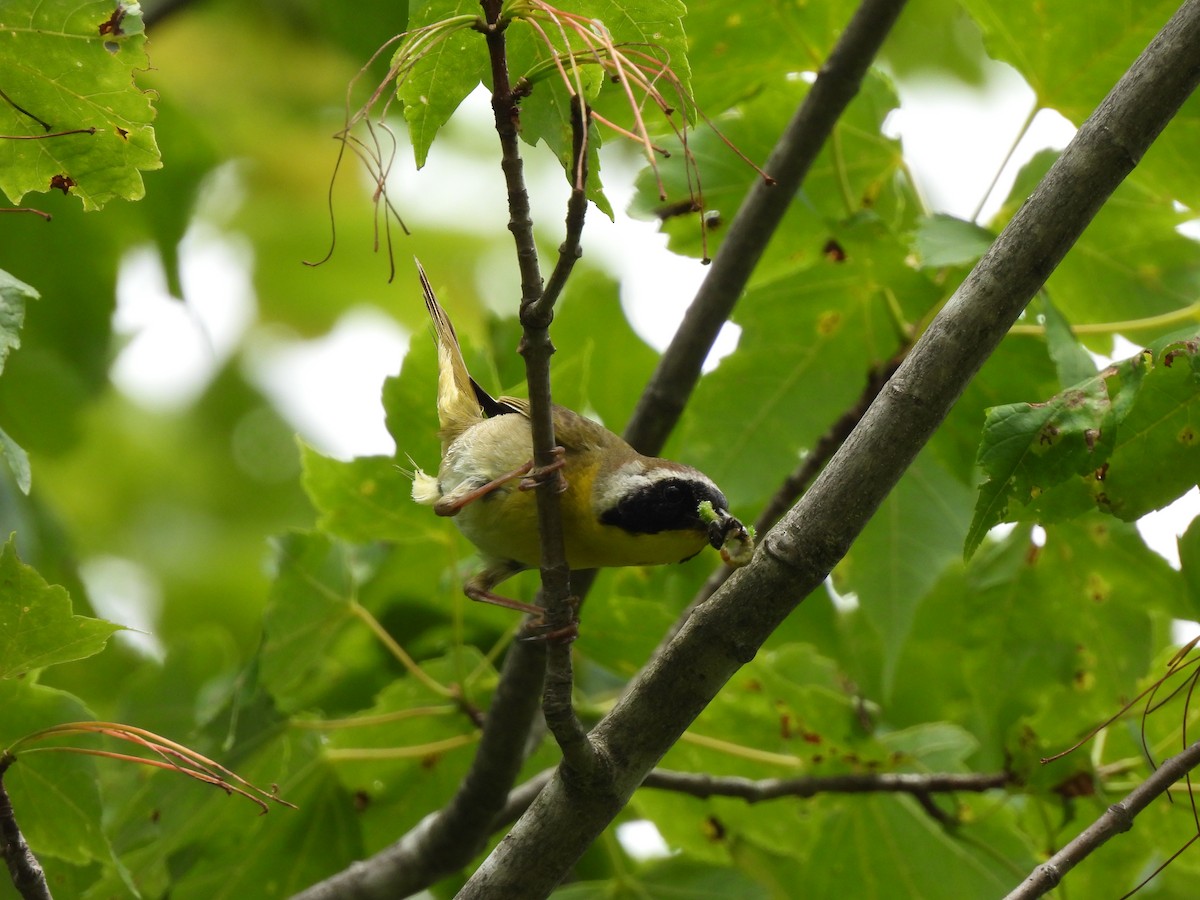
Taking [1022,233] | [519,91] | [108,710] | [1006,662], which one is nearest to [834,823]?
[1006,662]

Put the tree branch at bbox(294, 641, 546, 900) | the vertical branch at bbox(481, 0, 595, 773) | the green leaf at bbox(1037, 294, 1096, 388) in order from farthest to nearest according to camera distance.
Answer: the tree branch at bbox(294, 641, 546, 900)
the green leaf at bbox(1037, 294, 1096, 388)
the vertical branch at bbox(481, 0, 595, 773)

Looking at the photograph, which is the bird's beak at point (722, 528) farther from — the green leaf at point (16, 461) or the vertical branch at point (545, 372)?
the green leaf at point (16, 461)

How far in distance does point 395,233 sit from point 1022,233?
5.49 metres

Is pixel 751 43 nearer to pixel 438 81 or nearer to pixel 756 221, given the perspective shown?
pixel 756 221

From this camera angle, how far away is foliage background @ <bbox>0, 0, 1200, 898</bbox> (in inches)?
145

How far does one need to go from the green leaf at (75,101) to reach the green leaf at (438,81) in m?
0.62

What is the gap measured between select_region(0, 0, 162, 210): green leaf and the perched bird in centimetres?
117

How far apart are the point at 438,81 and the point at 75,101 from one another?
0.83 m

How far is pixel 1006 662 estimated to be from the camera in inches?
154

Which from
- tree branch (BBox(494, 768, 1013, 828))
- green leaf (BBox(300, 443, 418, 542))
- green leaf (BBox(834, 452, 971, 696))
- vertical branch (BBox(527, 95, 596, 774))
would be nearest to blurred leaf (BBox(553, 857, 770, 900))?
tree branch (BBox(494, 768, 1013, 828))

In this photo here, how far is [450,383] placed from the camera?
13.3 ft

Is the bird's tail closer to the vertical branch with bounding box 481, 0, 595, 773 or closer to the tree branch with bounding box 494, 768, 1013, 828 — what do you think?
the tree branch with bounding box 494, 768, 1013, 828

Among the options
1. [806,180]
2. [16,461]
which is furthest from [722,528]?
[16,461]

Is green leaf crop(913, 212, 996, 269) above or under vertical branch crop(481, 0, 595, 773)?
above
